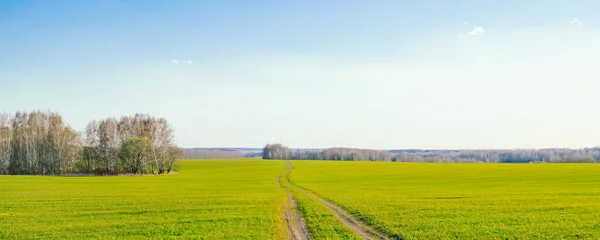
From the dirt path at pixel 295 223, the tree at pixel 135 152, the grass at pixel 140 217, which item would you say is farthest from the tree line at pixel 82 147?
the dirt path at pixel 295 223

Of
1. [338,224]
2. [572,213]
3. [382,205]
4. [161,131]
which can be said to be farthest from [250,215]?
[161,131]

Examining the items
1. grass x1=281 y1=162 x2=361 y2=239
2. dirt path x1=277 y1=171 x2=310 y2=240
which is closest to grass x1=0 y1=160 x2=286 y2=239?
dirt path x1=277 y1=171 x2=310 y2=240

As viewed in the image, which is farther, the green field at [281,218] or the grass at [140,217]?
the grass at [140,217]

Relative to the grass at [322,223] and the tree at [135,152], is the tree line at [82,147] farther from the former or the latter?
the grass at [322,223]

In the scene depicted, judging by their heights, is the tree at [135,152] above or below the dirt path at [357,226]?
above

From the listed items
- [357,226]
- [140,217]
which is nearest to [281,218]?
[357,226]

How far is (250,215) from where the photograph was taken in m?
31.3

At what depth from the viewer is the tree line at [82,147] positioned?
10506cm

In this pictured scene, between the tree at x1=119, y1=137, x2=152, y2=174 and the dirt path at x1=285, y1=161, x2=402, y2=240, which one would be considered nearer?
the dirt path at x1=285, y1=161, x2=402, y2=240

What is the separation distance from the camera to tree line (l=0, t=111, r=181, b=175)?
105 meters

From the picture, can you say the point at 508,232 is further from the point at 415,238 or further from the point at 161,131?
the point at 161,131

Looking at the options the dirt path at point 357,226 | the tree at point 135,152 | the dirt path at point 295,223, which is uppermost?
the tree at point 135,152

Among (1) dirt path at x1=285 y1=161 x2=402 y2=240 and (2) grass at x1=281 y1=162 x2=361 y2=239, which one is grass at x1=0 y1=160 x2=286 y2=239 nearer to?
(2) grass at x1=281 y1=162 x2=361 y2=239

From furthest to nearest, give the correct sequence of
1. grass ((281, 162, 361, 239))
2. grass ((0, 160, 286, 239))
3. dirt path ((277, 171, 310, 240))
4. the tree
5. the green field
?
the tree < grass ((0, 160, 286, 239)) < the green field < dirt path ((277, 171, 310, 240)) < grass ((281, 162, 361, 239))
